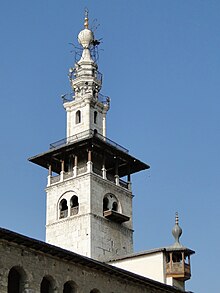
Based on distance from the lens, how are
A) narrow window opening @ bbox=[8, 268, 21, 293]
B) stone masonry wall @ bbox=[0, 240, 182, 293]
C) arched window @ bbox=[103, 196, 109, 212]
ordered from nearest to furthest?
stone masonry wall @ bbox=[0, 240, 182, 293], narrow window opening @ bbox=[8, 268, 21, 293], arched window @ bbox=[103, 196, 109, 212]

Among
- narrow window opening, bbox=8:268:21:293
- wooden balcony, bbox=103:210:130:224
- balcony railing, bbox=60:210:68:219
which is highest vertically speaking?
balcony railing, bbox=60:210:68:219

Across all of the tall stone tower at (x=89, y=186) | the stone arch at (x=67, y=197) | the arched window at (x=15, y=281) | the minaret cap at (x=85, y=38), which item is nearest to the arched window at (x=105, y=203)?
the tall stone tower at (x=89, y=186)

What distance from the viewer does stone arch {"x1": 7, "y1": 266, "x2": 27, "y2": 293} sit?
31047 mm

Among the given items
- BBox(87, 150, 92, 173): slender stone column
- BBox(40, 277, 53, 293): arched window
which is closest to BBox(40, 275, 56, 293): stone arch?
BBox(40, 277, 53, 293): arched window

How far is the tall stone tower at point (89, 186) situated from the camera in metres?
51.4

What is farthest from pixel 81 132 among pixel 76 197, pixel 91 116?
pixel 76 197

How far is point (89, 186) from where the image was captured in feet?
171

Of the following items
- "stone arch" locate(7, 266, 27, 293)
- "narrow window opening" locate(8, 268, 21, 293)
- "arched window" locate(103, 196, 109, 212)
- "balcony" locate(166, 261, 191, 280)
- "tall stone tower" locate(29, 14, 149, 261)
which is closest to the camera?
Answer: "stone arch" locate(7, 266, 27, 293)

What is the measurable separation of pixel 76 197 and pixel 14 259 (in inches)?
896

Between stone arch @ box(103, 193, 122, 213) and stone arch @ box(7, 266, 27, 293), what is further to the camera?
stone arch @ box(103, 193, 122, 213)

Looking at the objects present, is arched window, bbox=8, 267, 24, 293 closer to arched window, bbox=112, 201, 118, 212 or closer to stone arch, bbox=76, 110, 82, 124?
arched window, bbox=112, 201, 118, 212

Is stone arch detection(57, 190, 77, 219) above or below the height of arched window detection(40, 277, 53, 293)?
above

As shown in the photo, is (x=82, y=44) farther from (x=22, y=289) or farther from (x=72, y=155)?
(x=22, y=289)

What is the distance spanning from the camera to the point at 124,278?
37875 mm
